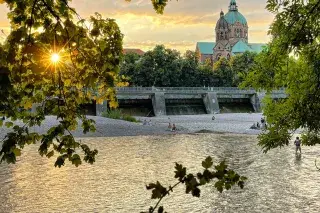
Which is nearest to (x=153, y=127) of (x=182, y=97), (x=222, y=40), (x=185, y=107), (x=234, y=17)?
(x=182, y=97)

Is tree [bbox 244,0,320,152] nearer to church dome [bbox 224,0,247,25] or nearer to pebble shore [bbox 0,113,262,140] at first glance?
pebble shore [bbox 0,113,262,140]

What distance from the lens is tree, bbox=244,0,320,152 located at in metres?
9.20

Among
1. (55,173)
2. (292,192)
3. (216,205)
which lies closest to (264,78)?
(216,205)

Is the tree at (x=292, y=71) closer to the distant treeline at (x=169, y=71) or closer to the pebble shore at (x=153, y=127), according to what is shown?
the pebble shore at (x=153, y=127)

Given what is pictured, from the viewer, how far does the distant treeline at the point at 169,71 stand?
86.6 m

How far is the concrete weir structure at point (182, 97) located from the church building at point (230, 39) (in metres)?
76.5

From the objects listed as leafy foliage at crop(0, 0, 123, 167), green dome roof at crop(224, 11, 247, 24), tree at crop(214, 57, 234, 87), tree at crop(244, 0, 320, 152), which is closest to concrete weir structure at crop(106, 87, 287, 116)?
tree at crop(214, 57, 234, 87)

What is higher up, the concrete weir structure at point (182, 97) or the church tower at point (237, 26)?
the church tower at point (237, 26)

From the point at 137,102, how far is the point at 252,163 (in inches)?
1844

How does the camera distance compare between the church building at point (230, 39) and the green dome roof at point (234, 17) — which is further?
the green dome roof at point (234, 17)

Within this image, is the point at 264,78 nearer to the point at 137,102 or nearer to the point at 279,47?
the point at 279,47

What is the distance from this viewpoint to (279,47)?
9.74 meters

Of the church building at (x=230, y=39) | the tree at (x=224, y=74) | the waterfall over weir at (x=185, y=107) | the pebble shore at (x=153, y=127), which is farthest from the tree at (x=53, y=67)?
the church building at (x=230, y=39)

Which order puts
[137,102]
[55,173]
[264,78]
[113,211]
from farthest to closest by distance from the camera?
[137,102] → [55,173] → [113,211] → [264,78]
